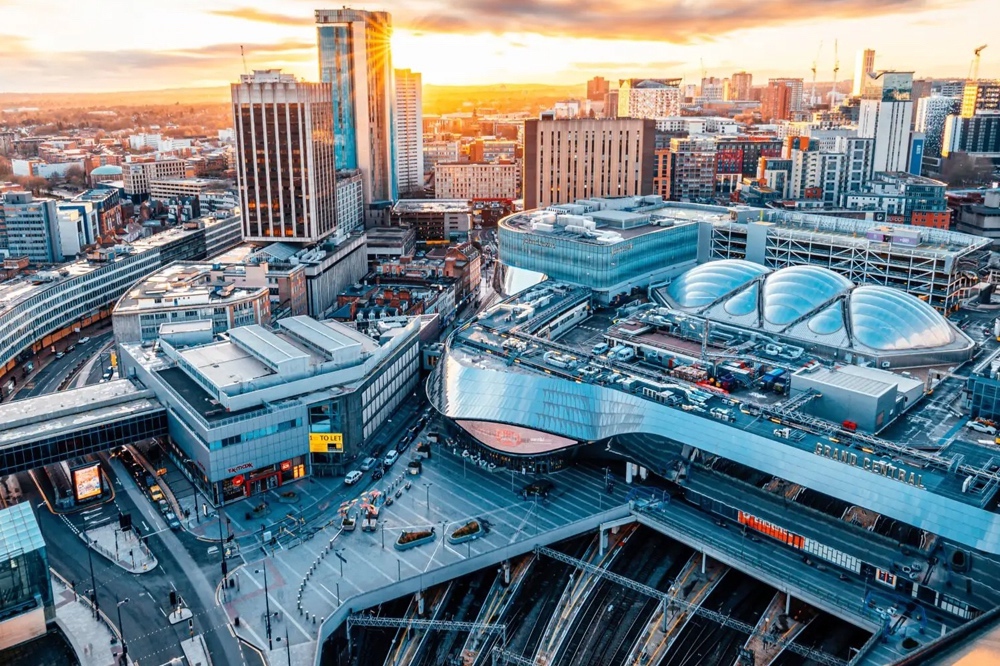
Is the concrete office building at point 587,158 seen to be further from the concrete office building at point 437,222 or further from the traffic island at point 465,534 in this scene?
the traffic island at point 465,534

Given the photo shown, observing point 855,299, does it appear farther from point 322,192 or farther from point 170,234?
point 170,234

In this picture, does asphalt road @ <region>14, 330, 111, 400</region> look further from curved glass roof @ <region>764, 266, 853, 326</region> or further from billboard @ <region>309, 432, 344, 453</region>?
curved glass roof @ <region>764, 266, 853, 326</region>

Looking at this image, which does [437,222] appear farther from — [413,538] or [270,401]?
[413,538]

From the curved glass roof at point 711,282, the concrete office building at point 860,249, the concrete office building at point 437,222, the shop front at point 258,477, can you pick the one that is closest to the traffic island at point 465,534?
the shop front at point 258,477

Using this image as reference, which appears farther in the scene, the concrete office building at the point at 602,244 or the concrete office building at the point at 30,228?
the concrete office building at the point at 30,228

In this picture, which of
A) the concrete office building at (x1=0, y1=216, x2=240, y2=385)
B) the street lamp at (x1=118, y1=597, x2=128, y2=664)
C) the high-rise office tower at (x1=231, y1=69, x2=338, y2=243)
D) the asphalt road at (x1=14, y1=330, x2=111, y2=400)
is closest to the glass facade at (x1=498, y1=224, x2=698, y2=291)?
the high-rise office tower at (x1=231, y1=69, x2=338, y2=243)
